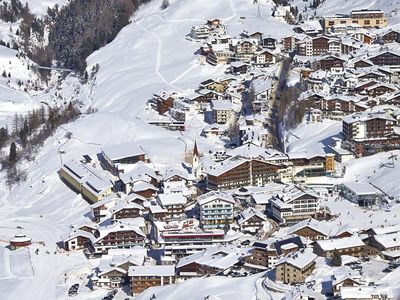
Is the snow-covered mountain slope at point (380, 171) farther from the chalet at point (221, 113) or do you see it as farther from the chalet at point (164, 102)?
the chalet at point (164, 102)

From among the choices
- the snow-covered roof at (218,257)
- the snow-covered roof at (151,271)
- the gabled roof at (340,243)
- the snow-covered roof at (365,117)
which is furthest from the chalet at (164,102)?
the gabled roof at (340,243)

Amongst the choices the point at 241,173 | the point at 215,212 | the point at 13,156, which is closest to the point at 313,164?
the point at 241,173

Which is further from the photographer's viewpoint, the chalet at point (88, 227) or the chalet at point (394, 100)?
the chalet at point (394, 100)

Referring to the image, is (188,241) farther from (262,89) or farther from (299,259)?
(262,89)

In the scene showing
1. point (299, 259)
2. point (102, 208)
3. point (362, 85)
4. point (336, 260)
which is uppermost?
point (362, 85)

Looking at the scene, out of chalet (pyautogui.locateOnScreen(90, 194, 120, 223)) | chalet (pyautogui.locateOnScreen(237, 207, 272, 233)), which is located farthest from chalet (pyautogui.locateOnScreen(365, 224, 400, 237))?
chalet (pyautogui.locateOnScreen(90, 194, 120, 223))

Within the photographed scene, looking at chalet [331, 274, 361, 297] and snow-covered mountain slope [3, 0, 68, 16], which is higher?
snow-covered mountain slope [3, 0, 68, 16]

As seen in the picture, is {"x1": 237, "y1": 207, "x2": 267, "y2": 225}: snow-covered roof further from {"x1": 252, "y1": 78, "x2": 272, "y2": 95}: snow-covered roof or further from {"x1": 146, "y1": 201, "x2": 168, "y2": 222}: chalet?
{"x1": 252, "y1": 78, "x2": 272, "y2": 95}: snow-covered roof
